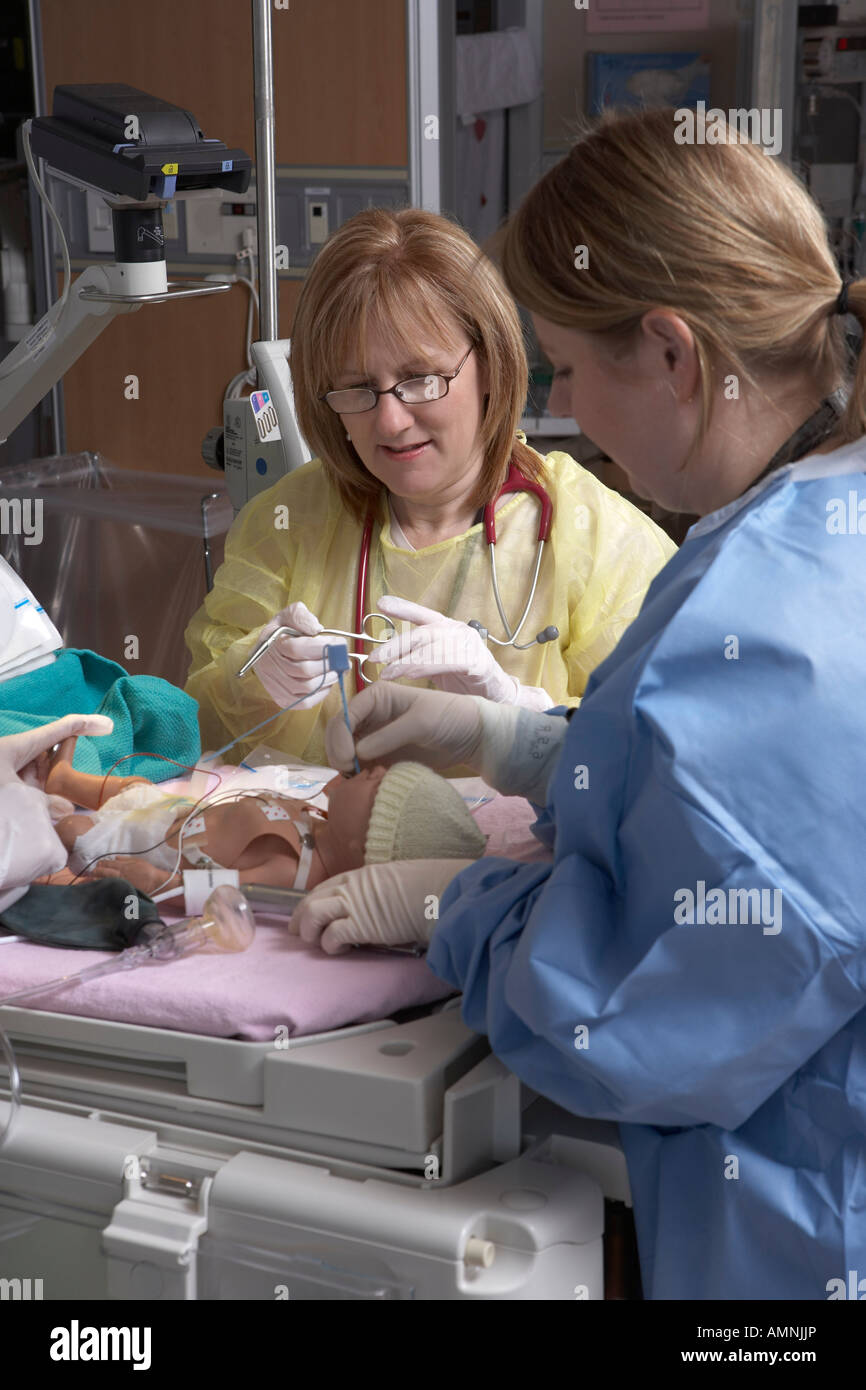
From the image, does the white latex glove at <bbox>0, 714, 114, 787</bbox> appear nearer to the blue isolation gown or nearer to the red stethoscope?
the red stethoscope

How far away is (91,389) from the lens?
445 centimetres

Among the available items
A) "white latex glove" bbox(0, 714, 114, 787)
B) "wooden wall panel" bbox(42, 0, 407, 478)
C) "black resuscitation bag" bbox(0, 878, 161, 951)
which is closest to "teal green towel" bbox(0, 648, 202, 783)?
"white latex glove" bbox(0, 714, 114, 787)

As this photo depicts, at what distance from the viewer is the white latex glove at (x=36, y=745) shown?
1441mm

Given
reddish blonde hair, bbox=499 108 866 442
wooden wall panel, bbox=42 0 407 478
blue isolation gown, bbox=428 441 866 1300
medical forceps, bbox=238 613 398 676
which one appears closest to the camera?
blue isolation gown, bbox=428 441 866 1300

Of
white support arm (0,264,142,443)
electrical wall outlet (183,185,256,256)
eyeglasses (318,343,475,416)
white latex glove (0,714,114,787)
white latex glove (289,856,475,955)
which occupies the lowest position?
white latex glove (289,856,475,955)

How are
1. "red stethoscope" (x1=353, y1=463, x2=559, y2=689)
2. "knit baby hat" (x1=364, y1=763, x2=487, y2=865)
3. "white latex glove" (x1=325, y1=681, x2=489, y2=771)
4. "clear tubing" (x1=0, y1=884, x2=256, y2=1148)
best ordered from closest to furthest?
"clear tubing" (x1=0, y1=884, x2=256, y2=1148), "knit baby hat" (x1=364, y1=763, x2=487, y2=865), "white latex glove" (x1=325, y1=681, x2=489, y2=771), "red stethoscope" (x1=353, y1=463, x2=559, y2=689)

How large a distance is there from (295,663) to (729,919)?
3.07 feet

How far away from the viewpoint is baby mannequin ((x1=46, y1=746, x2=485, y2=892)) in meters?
1.31

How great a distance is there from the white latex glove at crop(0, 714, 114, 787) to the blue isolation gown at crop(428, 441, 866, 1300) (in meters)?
0.65

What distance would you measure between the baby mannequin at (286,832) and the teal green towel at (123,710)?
8.7 inches

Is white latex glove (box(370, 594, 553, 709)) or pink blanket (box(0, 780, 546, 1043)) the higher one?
white latex glove (box(370, 594, 553, 709))

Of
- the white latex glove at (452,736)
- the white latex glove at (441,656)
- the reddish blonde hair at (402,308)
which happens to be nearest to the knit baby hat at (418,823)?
the white latex glove at (452,736)

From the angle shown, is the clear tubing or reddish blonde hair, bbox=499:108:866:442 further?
the clear tubing

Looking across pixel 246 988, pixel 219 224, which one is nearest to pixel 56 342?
pixel 246 988
